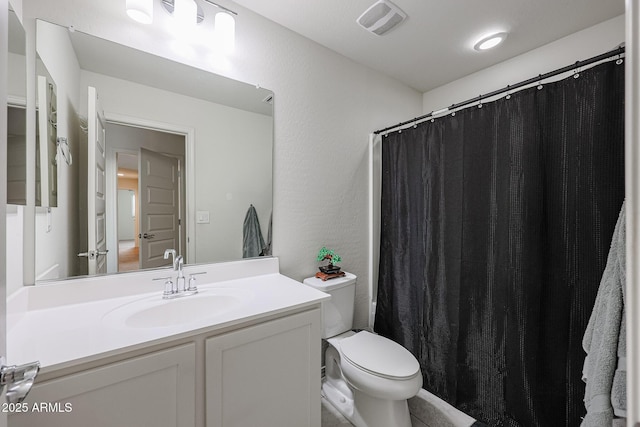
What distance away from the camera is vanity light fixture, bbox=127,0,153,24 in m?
1.15

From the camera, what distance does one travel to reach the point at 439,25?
64.5 inches

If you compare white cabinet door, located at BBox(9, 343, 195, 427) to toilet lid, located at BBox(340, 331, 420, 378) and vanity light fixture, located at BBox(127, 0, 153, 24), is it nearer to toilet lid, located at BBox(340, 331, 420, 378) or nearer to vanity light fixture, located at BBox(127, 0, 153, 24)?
toilet lid, located at BBox(340, 331, 420, 378)

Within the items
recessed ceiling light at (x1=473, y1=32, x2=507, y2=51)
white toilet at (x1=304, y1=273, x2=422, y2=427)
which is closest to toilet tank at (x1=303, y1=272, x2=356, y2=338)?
white toilet at (x1=304, y1=273, x2=422, y2=427)

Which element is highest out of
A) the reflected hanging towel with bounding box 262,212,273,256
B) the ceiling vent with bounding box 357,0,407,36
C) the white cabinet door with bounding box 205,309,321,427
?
the ceiling vent with bounding box 357,0,407,36

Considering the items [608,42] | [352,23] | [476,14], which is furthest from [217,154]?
[608,42]

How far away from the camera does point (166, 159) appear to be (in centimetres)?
138

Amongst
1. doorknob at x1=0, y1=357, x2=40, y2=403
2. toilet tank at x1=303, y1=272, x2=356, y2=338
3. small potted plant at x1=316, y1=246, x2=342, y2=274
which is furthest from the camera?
small potted plant at x1=316, y1=246, x2=342, y2=274

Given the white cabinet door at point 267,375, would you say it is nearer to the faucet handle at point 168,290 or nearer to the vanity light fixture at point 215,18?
the faucet handle at point 168,290

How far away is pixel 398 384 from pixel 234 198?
1.30 metres

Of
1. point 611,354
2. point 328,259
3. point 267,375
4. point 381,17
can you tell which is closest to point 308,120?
point 381,17

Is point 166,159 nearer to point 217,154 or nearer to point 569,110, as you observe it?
point 217,154

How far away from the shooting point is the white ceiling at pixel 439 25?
1479 millimetres

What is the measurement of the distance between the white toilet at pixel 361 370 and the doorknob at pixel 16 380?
1256mm

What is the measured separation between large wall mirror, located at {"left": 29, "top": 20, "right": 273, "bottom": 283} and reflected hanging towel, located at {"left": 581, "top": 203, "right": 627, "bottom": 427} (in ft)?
4.94
